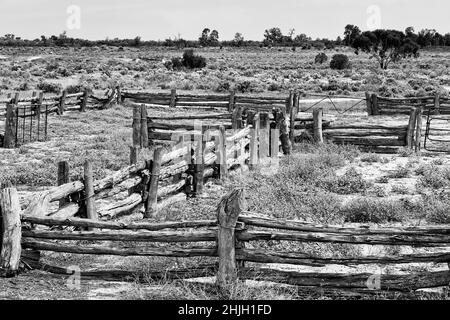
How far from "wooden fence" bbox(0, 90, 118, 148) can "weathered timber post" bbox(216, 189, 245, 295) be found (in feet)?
37.1

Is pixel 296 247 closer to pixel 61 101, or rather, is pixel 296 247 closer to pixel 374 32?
pixel 61 101

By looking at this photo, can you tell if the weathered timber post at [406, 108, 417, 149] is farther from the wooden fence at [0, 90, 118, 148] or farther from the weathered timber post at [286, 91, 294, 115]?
the wooden fence at [0, 90, 118, 148]

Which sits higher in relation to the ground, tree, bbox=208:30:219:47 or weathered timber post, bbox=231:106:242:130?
tree, bbox=208:30:219:47

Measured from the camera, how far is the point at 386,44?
53.8 m

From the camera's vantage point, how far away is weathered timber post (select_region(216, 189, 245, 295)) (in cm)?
590

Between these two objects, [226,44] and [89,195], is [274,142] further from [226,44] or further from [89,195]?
[226,44]

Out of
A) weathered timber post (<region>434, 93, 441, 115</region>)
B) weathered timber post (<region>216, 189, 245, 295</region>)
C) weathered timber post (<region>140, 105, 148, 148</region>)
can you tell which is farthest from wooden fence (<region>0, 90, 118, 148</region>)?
weathered timber post (<region>434, 93, 441, 115</region>)

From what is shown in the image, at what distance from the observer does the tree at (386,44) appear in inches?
2119

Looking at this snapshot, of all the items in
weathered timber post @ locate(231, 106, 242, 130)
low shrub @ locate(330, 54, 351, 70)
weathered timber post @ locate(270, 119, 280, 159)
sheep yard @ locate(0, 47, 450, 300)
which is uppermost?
low shrub @ locate(330, 54, 351, 70)

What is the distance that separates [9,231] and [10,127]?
1042 cm

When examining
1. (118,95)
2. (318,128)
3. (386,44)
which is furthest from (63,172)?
(386,44)

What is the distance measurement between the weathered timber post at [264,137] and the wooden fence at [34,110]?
6.07 m
